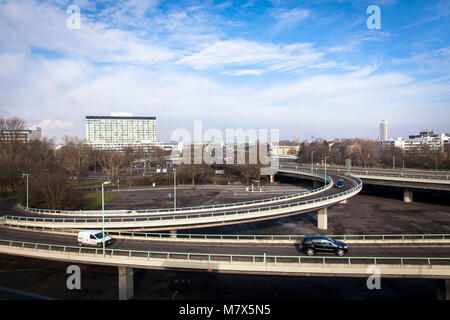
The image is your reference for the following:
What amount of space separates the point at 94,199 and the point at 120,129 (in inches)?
5728

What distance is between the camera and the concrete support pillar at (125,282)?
15695 millimetres

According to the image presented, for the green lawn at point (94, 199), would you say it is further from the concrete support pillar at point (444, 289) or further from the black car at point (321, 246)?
the concrete support pillar at point (444, 289)

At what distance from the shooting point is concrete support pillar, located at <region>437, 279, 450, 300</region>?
1360 cm

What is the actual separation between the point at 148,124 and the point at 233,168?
131 meters

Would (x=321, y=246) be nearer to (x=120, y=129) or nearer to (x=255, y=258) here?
(x=255, y=258)

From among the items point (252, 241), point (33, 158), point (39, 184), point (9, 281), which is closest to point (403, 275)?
point (252, 241)

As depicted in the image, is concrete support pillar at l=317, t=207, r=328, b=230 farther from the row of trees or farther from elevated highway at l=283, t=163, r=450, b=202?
the row of trees

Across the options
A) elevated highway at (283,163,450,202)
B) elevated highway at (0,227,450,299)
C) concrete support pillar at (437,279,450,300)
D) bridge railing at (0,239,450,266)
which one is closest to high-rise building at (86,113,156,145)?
elevated highway at (283,163,450,202)

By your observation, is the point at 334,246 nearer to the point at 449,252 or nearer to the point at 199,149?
the point at 449,252

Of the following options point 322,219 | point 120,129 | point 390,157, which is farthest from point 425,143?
point 120,129

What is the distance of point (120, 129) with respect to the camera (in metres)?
178

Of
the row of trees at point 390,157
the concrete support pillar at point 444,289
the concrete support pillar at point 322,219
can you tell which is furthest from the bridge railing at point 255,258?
the row of trees at point 390,157

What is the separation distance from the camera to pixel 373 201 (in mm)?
45719

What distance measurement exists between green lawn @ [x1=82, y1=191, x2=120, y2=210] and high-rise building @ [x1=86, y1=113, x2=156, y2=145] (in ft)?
411
